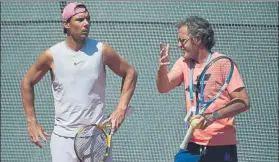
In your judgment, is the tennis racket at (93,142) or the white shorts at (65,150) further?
the white shorts at (65,150)

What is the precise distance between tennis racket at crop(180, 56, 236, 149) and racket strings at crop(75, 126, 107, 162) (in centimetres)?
73

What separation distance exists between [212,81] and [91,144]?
3.04 ft

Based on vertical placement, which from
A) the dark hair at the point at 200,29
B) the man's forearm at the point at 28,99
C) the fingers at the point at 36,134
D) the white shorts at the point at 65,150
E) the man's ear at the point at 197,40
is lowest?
the white shorts at the point at 65,150

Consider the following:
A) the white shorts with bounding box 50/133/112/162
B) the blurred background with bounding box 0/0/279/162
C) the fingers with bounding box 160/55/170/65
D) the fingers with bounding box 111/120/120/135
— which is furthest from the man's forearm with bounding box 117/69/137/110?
the blurred background with bounding box 0/0/279/162

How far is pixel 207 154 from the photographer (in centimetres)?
452

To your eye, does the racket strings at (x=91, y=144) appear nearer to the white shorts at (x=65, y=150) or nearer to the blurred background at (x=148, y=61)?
the white shorts at (x=65, y=150)

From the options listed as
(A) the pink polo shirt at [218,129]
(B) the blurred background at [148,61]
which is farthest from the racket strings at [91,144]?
(B) the blurred background at [148,61]

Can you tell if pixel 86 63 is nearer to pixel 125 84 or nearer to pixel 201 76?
pixel 125 84

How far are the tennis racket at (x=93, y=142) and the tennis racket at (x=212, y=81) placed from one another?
0.65 m

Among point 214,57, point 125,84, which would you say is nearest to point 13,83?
point 125,84

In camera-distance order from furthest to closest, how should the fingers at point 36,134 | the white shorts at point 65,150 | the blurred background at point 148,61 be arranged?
the blurred background at point 148,61, the fingers at point 36,134, the white shorts at point 65,150

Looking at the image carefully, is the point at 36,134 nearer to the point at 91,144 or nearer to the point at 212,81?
the point at 91,144

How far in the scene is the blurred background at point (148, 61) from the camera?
665 centimetres

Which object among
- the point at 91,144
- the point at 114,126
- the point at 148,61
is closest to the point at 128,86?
the point at 114,126
